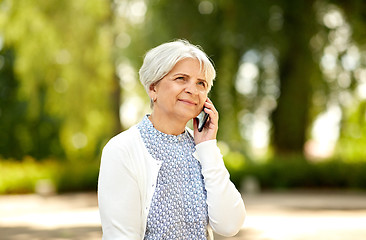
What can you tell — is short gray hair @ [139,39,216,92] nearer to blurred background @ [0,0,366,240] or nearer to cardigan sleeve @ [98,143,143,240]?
cardigan sleeve @ [98,143,143,240]

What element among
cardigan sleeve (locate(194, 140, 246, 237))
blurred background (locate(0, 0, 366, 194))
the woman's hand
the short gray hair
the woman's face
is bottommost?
cardigan sleeve (locate(194, 140, 246, 237))

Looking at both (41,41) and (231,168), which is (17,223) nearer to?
(41,41)

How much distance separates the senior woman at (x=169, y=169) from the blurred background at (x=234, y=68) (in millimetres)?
12381

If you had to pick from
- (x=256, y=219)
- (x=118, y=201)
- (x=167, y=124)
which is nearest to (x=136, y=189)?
(x=118, y=201)

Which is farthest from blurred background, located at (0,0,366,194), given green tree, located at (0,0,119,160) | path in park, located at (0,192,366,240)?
path in park, located at (0,192,366,240)

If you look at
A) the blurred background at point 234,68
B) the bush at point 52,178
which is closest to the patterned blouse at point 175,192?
the blurred background at point 234,68

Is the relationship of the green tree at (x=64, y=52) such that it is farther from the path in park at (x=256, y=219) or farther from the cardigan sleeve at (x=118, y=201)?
the cardigan sleeve at (x=118, y=201)

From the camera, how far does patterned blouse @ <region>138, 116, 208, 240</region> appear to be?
2082 mm

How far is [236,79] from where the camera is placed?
16.7m

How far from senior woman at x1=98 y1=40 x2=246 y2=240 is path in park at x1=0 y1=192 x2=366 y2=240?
5482mm

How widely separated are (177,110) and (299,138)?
1707 centimetres

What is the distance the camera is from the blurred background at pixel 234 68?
15023 millimetres

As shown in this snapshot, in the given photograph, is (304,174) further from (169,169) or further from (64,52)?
(169,169)

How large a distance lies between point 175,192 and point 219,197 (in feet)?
0.53
